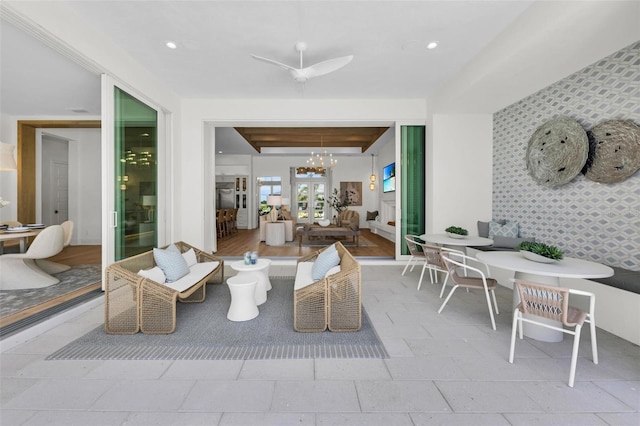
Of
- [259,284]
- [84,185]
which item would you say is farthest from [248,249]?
[84,185]

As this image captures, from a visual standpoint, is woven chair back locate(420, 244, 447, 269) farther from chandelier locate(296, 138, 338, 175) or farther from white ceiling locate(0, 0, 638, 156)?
chandelier locate(296, 138, 338, 175)

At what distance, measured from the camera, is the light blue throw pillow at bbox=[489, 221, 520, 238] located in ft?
13.8

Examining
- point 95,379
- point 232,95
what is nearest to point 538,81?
point 232,95

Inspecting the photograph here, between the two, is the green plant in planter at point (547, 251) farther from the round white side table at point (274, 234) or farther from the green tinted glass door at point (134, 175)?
the round white side table at point (274, 234)

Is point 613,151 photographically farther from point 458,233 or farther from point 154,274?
point 154,274

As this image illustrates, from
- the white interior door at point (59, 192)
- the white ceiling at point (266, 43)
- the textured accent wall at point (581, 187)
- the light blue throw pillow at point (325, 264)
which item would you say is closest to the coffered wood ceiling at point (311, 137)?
the white ceiling at point (266, 43)

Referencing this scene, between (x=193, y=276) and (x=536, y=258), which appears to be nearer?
(x=536, y=258)

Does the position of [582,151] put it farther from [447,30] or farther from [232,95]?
[232,95]

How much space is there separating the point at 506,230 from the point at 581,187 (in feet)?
3.83

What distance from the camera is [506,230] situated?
13.9 feet

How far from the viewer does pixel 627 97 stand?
280 centimetres

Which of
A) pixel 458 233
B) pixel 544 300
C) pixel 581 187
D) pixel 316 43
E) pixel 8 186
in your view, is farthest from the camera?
pixel 8 186

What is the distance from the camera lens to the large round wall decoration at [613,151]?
2.71 meters

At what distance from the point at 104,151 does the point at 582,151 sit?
19.3 feet
